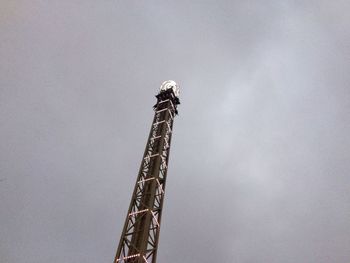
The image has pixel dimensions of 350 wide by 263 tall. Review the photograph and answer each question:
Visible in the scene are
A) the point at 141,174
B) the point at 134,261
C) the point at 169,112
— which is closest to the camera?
the point at 134,261

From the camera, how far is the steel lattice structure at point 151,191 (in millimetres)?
33906

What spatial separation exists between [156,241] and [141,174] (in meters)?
7.84

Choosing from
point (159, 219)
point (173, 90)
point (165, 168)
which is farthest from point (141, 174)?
point (173, 90)

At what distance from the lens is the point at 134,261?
107 ft

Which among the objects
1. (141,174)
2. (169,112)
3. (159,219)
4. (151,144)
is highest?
(169,112)

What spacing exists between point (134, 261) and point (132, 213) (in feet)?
17.1

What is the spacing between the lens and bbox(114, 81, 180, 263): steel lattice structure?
33.9 metres

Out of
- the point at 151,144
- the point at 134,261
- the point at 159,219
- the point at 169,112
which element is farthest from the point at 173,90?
the point at 134,261

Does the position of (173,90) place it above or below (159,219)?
above

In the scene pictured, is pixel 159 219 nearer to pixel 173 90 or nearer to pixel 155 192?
pixel 155 192

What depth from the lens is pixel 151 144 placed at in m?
44.3

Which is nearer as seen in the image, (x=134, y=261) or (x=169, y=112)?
(x=134, y=261)

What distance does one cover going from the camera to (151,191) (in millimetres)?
37656

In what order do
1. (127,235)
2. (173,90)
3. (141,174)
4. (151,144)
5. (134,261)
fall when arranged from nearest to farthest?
(134,261), (127,235), (141,174), (151,144), (173,90)
